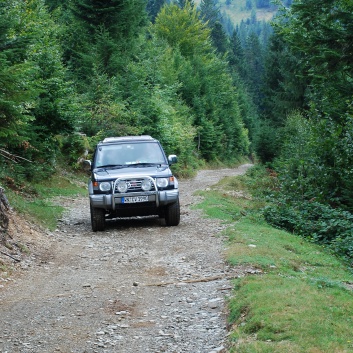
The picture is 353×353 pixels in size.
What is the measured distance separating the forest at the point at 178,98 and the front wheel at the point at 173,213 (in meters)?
3.26

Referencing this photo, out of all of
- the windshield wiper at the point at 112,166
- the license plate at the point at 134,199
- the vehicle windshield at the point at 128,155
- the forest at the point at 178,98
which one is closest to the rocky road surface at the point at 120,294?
the license plate at the point at 134,199

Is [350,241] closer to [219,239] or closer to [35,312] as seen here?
[219,239]

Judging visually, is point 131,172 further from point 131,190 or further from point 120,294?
point 120,294

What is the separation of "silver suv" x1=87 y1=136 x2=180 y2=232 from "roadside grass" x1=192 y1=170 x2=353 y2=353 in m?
1.97

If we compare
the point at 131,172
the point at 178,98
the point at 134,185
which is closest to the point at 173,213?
the point at 134,185

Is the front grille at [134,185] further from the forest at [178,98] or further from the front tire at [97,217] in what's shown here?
the forest at [178,98]

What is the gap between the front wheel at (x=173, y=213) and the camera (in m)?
13.1

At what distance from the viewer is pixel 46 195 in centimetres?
1998

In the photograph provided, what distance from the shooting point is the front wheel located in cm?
1312

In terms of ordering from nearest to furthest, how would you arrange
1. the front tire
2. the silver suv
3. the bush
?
1. the bush
2. the silver suv
3. the front tire

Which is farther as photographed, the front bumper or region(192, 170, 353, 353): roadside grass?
the front bumper

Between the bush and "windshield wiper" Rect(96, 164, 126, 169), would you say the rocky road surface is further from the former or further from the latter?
the bush

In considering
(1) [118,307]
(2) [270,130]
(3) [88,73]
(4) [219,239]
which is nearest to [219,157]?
(2) [270,130]

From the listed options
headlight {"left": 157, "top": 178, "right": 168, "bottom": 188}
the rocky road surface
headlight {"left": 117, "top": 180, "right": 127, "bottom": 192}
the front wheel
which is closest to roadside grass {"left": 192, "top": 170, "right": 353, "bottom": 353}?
the rocky road surface
